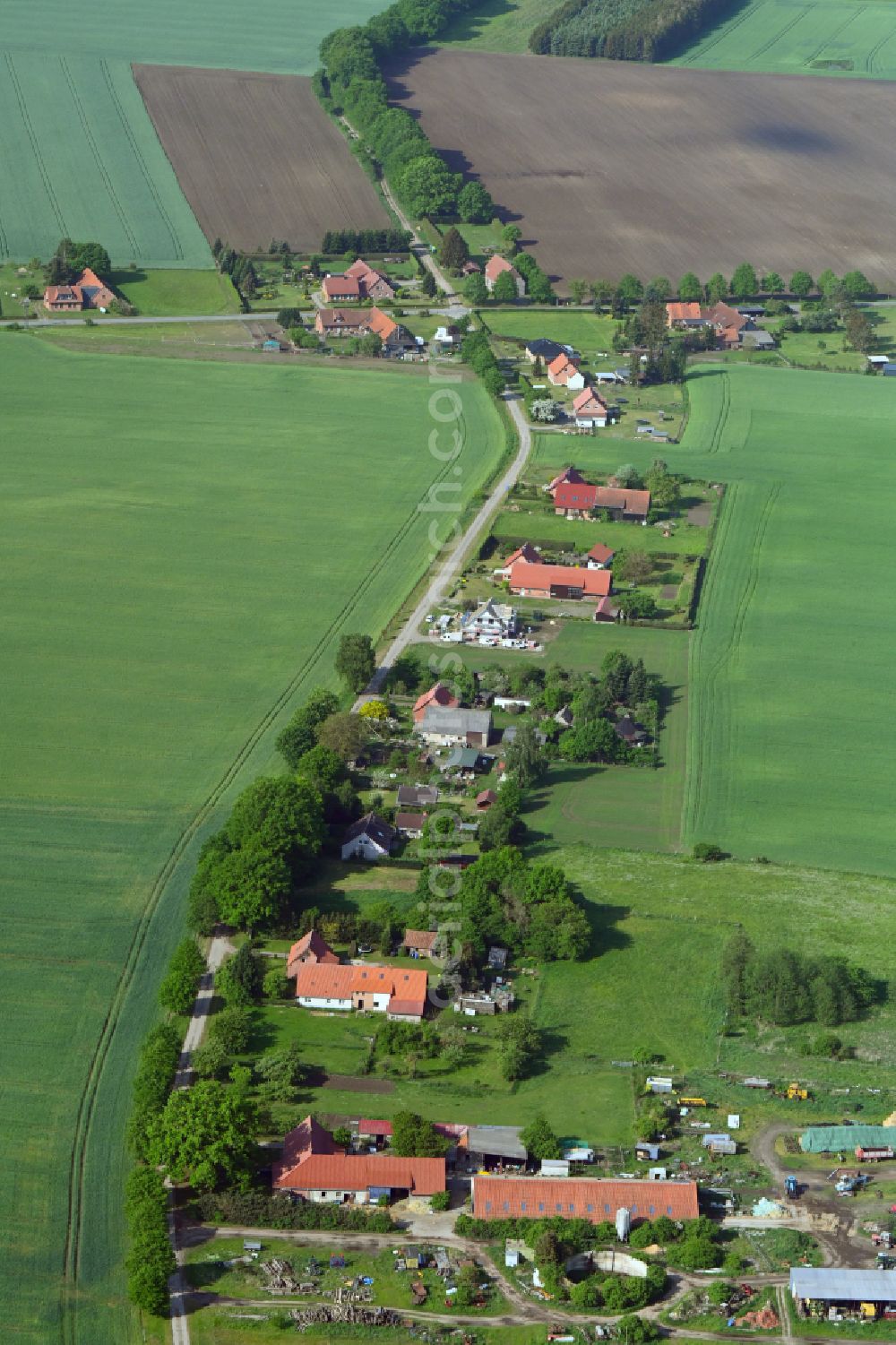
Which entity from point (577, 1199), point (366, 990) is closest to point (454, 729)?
point (366, 990)

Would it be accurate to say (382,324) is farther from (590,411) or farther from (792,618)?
(792,618)

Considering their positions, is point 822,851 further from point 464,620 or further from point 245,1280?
point 245,1280

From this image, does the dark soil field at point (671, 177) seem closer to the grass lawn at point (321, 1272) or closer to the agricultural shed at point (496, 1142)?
the agricultural shed at point (496, 1142)

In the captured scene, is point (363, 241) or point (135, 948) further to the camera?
point (363, 241)

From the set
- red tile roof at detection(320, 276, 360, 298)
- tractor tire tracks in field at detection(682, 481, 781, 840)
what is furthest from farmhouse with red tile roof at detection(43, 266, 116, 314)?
tractor tire tracks in field at detection(682, 481, 781, 840)

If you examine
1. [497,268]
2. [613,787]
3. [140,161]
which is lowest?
[613,787]

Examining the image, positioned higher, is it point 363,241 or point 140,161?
point 140,161
